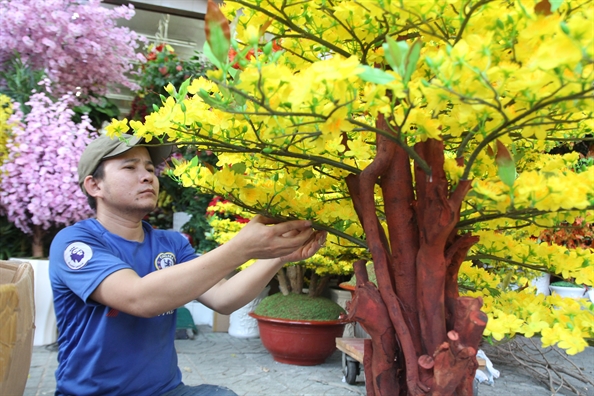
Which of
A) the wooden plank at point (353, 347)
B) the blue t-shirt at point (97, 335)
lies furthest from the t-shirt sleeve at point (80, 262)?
the wooden plank at point (353, 347)

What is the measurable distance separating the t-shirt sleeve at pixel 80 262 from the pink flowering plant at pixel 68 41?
10.4ft

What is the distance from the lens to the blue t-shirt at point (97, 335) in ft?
4.91

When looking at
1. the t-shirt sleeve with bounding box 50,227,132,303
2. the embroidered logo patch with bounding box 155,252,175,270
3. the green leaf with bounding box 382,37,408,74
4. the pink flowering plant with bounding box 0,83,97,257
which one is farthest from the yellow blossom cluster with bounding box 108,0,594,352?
the pink flowering plant with bounding box 0,83,97,257

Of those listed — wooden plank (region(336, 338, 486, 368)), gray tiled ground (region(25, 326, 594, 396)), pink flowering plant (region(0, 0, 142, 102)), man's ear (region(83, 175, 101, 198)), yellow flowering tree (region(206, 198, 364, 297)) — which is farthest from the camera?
pink flowering plant (region(0, 0, 142, 102))

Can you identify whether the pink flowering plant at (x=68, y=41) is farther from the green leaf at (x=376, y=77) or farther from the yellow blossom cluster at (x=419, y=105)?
the green leaf at (x=376, y=77)

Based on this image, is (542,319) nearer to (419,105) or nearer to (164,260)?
(419,105)

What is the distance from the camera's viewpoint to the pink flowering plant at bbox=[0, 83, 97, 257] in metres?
3.88

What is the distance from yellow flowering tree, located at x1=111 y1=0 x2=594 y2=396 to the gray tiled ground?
2.44m

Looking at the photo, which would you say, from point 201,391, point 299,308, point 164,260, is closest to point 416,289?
point 201,391

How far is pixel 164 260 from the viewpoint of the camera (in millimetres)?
1838

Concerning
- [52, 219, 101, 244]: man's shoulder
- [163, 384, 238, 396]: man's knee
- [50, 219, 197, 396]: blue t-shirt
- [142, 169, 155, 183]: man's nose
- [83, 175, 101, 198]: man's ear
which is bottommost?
[163, 384, 238, 396]: man's knee

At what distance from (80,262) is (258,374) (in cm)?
255

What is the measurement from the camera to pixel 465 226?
1103 millimetres

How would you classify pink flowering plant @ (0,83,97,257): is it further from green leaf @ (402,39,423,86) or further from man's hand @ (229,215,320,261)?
green leaf @ (402,39,423,86)
